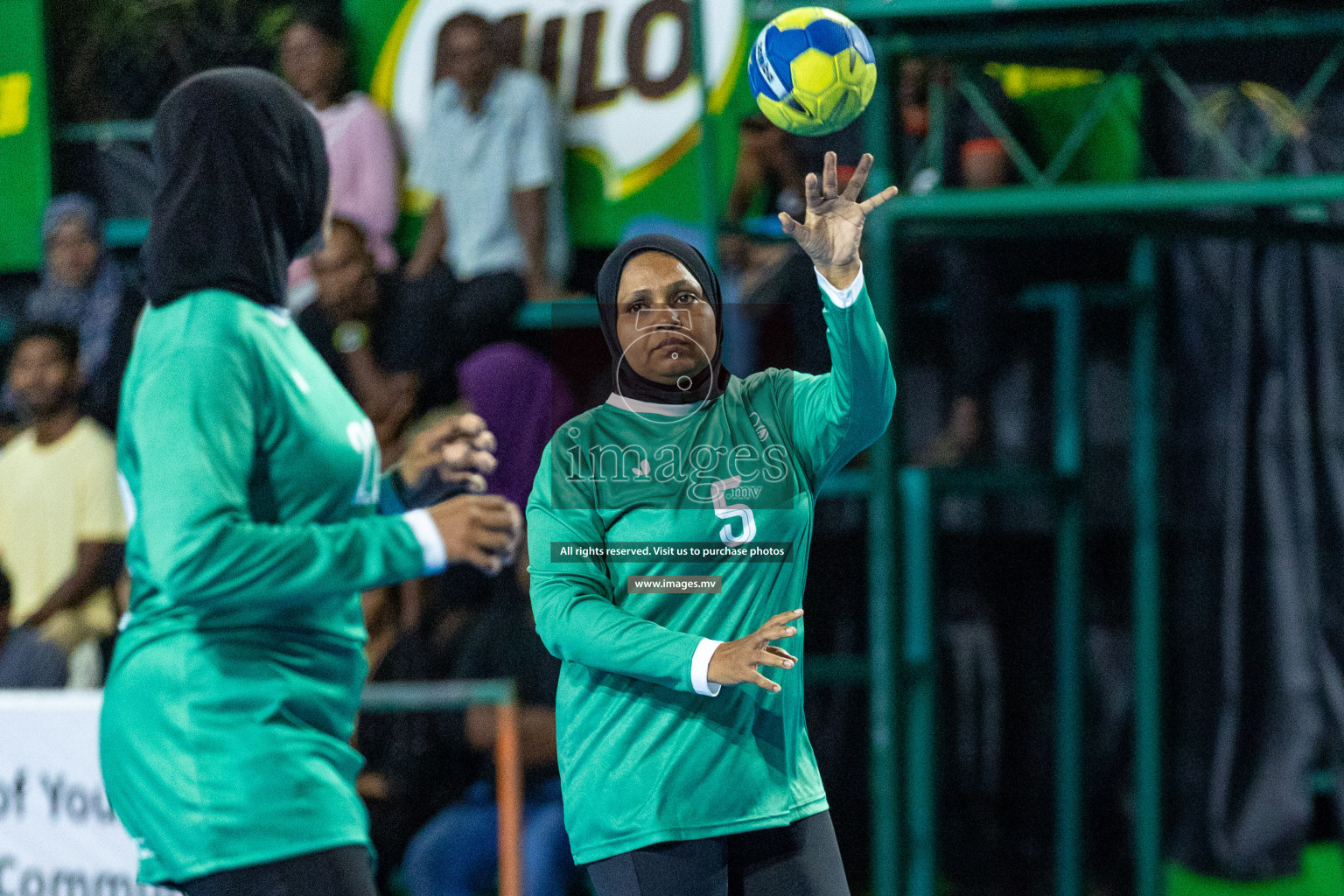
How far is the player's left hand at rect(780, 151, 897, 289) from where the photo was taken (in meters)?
1.51

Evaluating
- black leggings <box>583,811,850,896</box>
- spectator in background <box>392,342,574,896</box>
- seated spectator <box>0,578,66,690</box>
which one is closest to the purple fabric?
spectator in background <box>392,342,574,896</box>

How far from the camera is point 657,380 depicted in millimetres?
1641

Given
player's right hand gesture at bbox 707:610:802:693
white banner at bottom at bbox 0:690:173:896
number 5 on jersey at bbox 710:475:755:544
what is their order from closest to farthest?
player's right hand gesture at bbox 707:610:802:693
number 5 on jersey at bbox 710:475:755:544
white banner at bottom at bbox 0:690:173:896

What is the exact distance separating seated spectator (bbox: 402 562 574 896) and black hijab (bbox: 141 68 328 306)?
101 centimetres

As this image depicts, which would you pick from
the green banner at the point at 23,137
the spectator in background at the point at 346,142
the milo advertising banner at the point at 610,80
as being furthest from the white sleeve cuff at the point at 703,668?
the green banner at the point at 23,137

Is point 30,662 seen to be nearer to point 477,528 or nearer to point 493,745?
point 493,745

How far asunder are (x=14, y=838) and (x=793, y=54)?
2.25 meters

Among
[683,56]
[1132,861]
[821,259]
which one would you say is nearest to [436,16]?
[683,56]

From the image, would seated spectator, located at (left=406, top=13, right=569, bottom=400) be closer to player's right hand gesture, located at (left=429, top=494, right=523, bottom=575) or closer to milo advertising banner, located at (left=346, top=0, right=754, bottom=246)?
milo advertising banner, located at (left=346, top=0, right=754, bottom=246)

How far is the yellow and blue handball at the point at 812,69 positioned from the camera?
1.66 m

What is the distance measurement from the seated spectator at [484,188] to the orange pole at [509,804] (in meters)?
0.85

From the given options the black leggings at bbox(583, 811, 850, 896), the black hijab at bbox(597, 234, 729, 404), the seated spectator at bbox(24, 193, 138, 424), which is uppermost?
the seated spectator at bbox(24, 193, 138, 424)

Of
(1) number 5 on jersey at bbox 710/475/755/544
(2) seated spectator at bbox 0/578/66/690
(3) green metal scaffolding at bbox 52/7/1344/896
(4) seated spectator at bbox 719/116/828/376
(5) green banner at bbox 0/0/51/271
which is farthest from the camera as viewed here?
(5) green banner at bbox 0/0/51/271

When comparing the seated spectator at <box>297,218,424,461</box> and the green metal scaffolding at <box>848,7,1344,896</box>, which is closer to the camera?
the green metal scaffolding at <box>848,7,1344,896</box>
